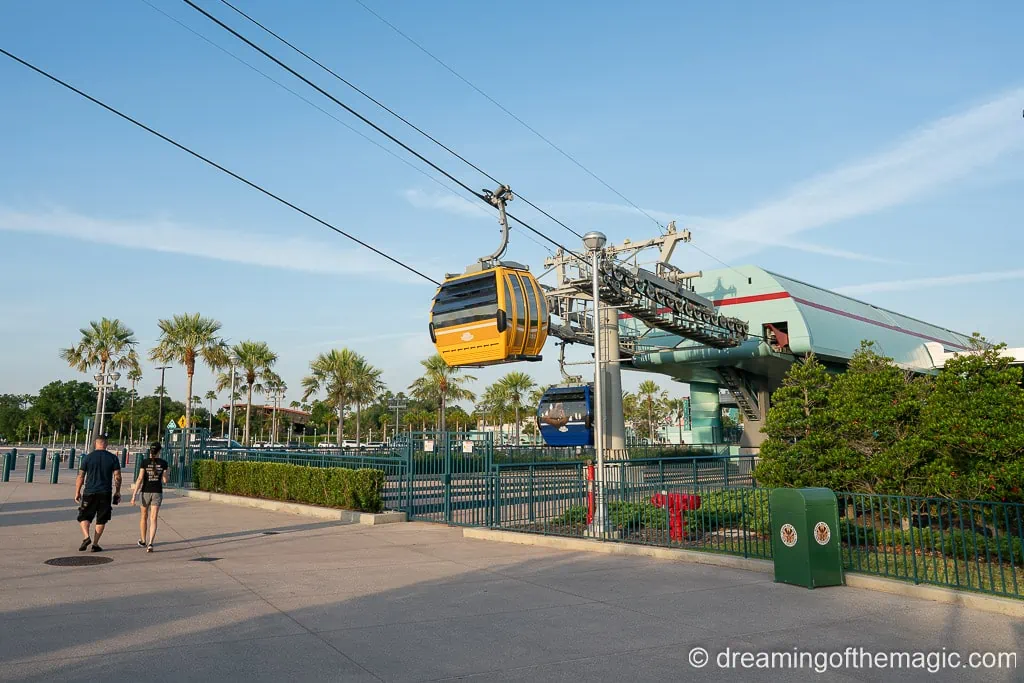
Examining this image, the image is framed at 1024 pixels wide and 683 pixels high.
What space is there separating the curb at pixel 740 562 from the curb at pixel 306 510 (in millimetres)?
2898

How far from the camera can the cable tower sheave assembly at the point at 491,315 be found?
57.2 ft

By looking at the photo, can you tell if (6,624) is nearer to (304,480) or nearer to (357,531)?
(357,531)

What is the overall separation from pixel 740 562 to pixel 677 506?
228cm

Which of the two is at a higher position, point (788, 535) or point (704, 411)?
point (704, 411)

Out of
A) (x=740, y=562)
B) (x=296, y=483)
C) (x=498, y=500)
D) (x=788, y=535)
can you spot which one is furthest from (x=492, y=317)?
(x=788, y=535)

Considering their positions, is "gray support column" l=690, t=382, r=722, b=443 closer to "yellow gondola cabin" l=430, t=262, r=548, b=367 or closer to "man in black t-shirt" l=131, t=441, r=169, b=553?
"yellow gondola cabin" l=430, t=262, r=548, b=367

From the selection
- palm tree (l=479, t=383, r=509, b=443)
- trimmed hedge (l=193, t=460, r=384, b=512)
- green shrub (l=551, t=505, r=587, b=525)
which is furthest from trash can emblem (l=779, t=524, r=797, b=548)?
palm tree (l=479, t=383, r=509, b=443)

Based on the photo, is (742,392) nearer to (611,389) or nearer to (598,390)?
(611,389)

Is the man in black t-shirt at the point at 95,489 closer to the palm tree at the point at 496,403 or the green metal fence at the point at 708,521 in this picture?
the green metal fence at the point at 708,521

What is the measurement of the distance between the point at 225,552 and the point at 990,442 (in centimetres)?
1258

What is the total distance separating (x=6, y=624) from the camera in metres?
7.44

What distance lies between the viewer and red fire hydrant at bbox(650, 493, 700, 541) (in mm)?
13492

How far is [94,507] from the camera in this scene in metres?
12.3

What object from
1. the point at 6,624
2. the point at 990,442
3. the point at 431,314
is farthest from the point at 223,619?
the point at 431,314
